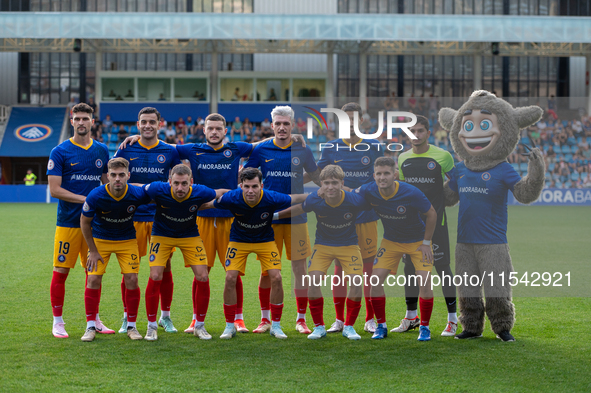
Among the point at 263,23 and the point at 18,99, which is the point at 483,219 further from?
the point at 18,99

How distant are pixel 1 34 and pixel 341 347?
25806 mm

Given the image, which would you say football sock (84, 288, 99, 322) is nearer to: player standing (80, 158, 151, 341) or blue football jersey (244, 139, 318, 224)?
player standing (80, 158, 151, 341)

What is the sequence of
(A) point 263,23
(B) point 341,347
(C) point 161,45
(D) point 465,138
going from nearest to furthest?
(B) point 341,347
(D) point 465,138
(A) point 263,23
(C) point 161,45

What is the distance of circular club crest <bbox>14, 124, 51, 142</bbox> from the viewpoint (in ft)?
96.2

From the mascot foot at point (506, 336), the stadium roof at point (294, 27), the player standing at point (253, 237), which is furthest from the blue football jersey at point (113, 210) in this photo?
the stadium roof at point (294, 27)

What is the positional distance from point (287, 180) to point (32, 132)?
27.3 meters

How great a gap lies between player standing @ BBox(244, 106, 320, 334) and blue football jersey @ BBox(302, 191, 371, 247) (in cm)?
32

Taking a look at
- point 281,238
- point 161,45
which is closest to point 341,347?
point 281,238

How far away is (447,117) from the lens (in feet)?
19.5

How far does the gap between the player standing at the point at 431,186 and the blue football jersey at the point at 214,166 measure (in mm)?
1705

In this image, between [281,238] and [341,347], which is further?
[281,238]

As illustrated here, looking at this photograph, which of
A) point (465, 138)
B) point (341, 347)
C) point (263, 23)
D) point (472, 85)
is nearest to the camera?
point (341, 347)

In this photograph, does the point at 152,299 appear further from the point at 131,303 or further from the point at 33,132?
the point at 33,132

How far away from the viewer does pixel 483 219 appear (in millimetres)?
5438
